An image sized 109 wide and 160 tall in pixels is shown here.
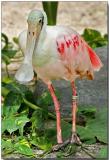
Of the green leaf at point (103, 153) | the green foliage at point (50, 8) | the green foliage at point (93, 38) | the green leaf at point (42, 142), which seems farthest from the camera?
the green foliage at point (93, 38)

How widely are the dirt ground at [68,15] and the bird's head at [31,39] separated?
260 centimetres

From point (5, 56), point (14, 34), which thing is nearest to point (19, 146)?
point (5, 56)

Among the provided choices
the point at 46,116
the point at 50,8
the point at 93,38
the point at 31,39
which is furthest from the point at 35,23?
the point at 93,38

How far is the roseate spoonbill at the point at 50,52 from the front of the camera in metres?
2.65

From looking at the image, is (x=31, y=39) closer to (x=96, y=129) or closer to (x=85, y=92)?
(x=96, y=129)

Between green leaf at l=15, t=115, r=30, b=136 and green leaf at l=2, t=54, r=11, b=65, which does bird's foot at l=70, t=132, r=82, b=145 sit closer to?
green leaf at l=15, t=115, r=30, b=136

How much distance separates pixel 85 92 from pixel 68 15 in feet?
7.17

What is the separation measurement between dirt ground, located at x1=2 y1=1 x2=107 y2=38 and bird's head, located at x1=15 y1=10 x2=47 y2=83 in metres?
2.60

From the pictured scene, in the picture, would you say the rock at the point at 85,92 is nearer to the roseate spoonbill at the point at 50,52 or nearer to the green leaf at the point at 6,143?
the green leaf at the point at 6,143

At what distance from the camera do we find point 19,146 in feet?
9.64

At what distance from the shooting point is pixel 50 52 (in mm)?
2691

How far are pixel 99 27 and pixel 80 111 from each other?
2201mm

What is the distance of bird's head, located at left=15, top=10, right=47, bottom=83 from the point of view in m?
2.63

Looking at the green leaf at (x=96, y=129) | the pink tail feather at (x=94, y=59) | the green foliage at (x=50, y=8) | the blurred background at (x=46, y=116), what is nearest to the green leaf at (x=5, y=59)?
the blurred background at (x=46, y=116)
